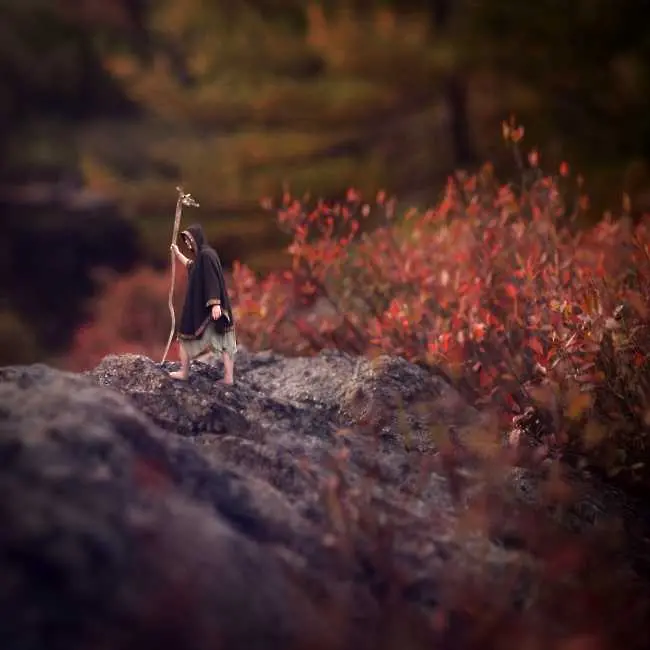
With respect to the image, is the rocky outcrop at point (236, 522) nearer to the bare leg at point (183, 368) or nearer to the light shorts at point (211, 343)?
the bare leg at point (183, 368)

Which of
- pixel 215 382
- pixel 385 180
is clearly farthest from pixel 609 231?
pixel 385 180

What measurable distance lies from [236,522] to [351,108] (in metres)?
8.20

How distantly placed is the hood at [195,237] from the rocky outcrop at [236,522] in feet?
1.90

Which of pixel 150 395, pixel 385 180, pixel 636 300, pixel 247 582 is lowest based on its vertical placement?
pixel 247 582

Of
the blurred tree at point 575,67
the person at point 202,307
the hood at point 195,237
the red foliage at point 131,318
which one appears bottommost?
the person at point 202,307

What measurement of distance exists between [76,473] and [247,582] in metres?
0.56

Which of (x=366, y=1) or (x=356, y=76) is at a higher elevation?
(x=366, y=1)

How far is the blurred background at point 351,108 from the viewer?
916 centimetres

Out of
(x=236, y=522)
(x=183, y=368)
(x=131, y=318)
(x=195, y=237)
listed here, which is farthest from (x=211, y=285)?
(x=131, y=318)

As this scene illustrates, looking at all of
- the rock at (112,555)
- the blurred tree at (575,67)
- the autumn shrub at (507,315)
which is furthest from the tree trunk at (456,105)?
the rock at (112,555)

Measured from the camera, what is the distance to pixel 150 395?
349 cm

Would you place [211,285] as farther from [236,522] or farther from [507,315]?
[507,315]

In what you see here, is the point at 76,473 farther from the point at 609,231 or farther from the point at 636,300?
the point at 609,231

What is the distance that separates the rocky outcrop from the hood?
1.90 ft
